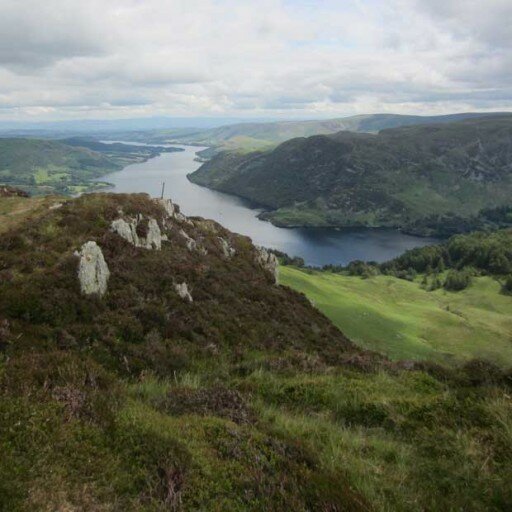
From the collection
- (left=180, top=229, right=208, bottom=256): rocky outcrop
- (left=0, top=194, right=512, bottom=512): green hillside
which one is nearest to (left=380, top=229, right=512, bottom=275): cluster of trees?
(left=180, top=229, right=208, bottom=256): rocky outcrop

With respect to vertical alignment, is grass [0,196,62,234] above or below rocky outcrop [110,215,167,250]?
above

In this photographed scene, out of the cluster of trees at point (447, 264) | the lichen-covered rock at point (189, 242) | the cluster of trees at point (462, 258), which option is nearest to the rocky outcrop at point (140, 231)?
→ the lichen-covered rock at point (189, 242)

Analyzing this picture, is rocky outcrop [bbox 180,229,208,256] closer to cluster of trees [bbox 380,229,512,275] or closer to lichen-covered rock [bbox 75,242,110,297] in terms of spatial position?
lichen-covered rock [bbox 75,242,110,297]

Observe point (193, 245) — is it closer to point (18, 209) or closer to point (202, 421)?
point (18, 209)

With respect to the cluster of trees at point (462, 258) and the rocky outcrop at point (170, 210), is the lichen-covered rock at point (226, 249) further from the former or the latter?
the cluster of trees at point (462, 258)

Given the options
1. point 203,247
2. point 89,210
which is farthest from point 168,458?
point 203,247
